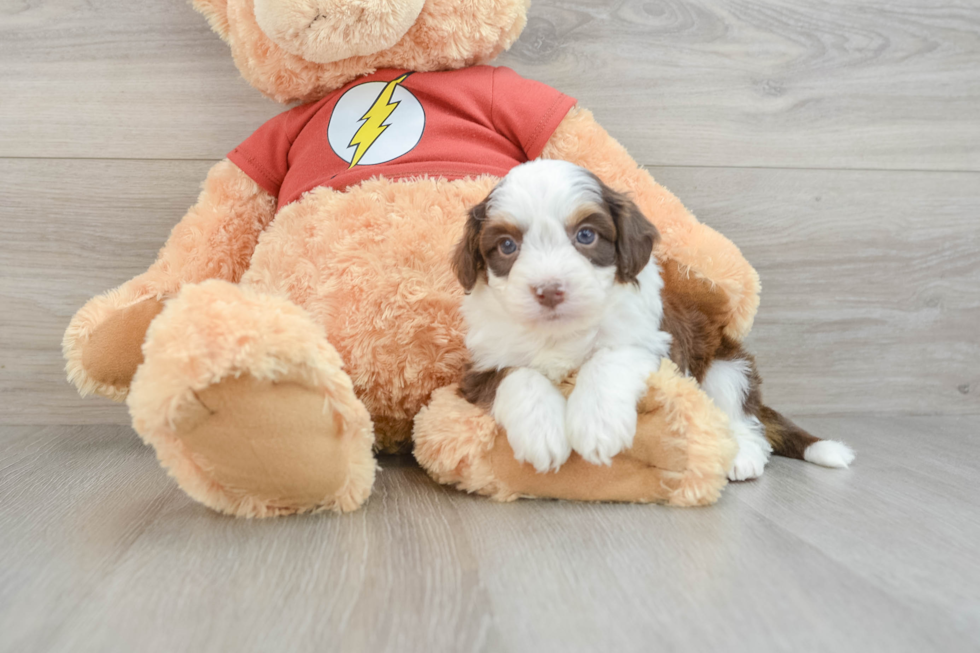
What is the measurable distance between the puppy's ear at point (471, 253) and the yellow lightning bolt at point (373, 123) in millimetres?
391

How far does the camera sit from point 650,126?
2.14 metres

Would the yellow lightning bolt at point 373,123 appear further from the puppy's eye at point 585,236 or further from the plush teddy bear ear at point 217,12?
the puppy's eye at point 585,236

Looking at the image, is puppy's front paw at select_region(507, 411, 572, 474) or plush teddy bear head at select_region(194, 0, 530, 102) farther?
plush teddy bear head at select_region(194, 0, 530, 102)

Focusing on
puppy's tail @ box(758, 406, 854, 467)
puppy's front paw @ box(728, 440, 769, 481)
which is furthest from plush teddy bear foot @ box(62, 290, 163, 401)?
puppy's tail @ box(758, 406, 854, 467)

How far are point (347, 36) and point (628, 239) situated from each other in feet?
2.52

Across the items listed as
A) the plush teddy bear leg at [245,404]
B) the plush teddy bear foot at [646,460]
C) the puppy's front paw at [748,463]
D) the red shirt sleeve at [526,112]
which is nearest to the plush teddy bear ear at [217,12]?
the red shirt sleeve at [526,112]

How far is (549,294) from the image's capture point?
4.05 feet

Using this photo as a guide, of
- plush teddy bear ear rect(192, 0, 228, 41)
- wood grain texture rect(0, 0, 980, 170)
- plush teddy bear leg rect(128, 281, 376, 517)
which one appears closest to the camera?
plush teddy bear leg rect(128, 281, 376, 517)

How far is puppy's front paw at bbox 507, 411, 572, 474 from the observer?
4.05 ft

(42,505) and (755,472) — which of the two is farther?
(755,472)

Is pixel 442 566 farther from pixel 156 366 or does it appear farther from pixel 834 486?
pixel 834 486

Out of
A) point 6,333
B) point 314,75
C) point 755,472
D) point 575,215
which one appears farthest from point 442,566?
point 6,333

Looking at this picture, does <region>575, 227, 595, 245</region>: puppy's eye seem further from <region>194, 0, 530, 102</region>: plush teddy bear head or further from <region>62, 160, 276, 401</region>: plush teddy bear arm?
<region>62, 160, 276, 401</region>: plush teddy bear arm

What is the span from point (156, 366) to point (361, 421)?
35cm
